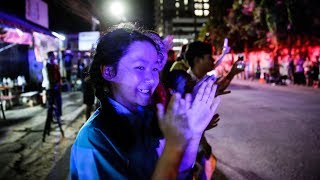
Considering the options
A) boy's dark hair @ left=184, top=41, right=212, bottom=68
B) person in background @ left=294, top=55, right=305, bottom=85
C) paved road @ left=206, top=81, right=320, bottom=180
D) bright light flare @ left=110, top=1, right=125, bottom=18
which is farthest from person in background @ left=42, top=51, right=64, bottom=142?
person in background @ left=294, top=55, right=305, bottom=85

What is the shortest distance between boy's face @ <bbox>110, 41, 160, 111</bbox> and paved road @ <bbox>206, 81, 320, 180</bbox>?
4334 mm

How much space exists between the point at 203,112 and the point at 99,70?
702 mm

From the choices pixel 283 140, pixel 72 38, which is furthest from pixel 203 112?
pixel 72 38

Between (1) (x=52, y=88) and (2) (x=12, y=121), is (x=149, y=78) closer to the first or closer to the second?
(1) (x=52, y=88)

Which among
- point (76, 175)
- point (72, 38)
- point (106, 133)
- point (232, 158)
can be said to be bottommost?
point (232, 158)

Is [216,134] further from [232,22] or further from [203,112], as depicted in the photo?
[232,22]

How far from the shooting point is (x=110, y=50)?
1.71 m

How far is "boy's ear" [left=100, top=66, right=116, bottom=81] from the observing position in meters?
1.72

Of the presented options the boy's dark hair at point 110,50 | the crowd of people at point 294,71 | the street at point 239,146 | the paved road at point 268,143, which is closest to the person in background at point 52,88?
the street at point 239,146

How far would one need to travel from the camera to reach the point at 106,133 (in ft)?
4.82

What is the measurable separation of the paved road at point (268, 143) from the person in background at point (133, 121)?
169 inches

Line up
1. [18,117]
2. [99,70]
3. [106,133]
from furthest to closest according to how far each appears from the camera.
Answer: [18,117], [99,70], [106,133]

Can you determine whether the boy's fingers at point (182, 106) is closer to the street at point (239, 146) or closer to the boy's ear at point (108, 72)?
the boy's ear at point (108, 72)

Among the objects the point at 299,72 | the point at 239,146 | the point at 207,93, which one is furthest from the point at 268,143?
the point at 299,72
